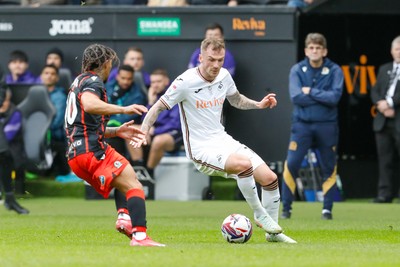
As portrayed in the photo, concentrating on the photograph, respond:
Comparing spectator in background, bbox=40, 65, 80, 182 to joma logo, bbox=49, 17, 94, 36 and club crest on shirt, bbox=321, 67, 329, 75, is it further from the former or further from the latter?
club crest on shirt, bbox=321, 67, 329, 75

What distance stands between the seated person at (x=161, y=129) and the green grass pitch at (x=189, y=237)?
81 cm

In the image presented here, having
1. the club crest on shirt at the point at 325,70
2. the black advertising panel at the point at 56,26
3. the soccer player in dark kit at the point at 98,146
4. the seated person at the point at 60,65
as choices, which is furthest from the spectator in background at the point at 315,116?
the seated person at the point at 60,65

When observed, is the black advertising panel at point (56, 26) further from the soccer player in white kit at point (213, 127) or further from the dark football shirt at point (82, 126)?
the dark football shirt at point (82, 126)

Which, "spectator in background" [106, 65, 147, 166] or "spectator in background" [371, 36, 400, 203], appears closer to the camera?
"spectator in background" [371, 36, 400, 203]

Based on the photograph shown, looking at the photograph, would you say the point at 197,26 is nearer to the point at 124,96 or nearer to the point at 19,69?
the point at 124,96

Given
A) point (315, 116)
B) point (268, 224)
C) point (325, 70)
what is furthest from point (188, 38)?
point (268, 224)

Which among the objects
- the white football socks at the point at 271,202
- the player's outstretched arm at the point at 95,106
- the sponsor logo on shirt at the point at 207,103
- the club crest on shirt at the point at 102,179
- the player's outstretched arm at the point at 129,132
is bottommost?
the white football socks at the point at 271,202

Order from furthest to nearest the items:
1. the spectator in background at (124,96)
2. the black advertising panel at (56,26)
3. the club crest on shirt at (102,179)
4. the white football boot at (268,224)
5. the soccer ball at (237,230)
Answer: the black advertising panel at (56,26) < the spectator in background at (124,96) < the white football boot at (268,224) < the soccer ball at (237,230) < the club crest on shirt at (102,179)

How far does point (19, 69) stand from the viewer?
2023 cm

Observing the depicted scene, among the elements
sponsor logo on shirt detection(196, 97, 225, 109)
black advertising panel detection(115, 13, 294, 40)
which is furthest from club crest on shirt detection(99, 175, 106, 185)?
black advertising panel detection(115, 13, 294, 40)

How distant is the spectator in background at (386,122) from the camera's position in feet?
61.8

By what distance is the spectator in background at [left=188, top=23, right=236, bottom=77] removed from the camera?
61.5 feet

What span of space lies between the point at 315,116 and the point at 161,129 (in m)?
3.95

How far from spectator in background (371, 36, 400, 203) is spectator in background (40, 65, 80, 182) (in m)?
5.33
